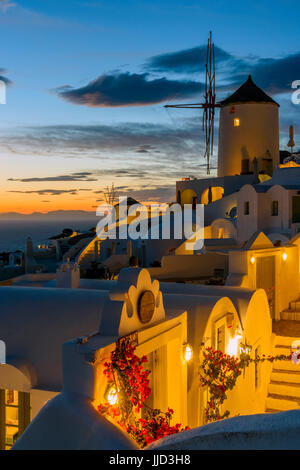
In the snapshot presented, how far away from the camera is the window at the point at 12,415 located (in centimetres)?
661

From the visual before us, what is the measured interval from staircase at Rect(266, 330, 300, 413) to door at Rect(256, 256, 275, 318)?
1740mm

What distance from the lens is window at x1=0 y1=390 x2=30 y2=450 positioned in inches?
260

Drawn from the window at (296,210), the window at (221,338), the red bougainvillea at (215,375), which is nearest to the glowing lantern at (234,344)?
the window at (221,338)

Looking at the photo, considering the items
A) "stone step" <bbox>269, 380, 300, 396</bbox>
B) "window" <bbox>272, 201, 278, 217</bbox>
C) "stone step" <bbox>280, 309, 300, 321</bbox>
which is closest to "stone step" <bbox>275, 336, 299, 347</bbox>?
"stone step" <bbox>269, 380, 300, 396</bbox>

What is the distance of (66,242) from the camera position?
1449 inches

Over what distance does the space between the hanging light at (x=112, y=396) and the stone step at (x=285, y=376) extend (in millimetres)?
7597

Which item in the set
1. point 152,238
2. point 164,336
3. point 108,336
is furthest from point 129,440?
point 152,238

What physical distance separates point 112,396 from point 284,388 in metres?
7.60

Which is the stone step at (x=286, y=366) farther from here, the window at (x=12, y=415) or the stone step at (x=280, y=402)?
the window at (x=12, y=415)

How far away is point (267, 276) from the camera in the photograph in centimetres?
1377

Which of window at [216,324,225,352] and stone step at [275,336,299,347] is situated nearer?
window at [216,324,225,352]

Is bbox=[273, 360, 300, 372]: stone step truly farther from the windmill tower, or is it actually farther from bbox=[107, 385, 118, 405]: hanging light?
the windmill tower
